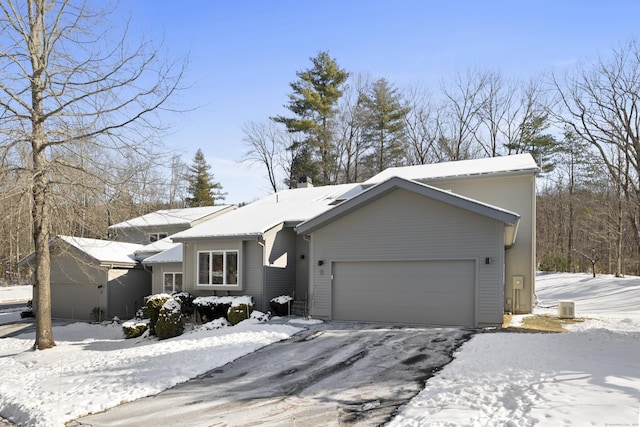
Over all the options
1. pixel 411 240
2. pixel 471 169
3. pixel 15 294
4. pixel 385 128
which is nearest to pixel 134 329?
pixel 411 240

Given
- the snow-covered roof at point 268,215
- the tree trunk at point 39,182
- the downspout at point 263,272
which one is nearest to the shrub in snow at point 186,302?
the snow-covered roof at point 268,215

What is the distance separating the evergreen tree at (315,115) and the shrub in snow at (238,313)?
65.7 ft

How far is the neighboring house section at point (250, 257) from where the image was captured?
16578 mm

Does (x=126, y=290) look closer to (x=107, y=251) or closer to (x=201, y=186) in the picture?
(x=107, y=251)

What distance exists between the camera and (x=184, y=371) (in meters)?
9.13

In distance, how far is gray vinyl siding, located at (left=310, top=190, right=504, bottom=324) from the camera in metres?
12.6

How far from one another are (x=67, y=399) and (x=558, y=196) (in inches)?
1522

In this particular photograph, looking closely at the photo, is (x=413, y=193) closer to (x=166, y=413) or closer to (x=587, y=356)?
(x=587, y=356)

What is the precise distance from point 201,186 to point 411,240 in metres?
37.2

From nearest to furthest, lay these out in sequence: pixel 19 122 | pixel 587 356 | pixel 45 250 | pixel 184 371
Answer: pixel 587 356 → pixel 184 371 → pixel 19 122 → pixel 45 250

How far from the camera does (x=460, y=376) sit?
757cm

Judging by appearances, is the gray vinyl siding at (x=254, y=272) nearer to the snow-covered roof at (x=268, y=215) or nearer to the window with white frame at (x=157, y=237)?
the snow-covered roof at (x=268, y=215)

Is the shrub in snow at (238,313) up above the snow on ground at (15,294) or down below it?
above

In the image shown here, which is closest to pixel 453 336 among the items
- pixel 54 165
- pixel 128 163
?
pixel 128 163
